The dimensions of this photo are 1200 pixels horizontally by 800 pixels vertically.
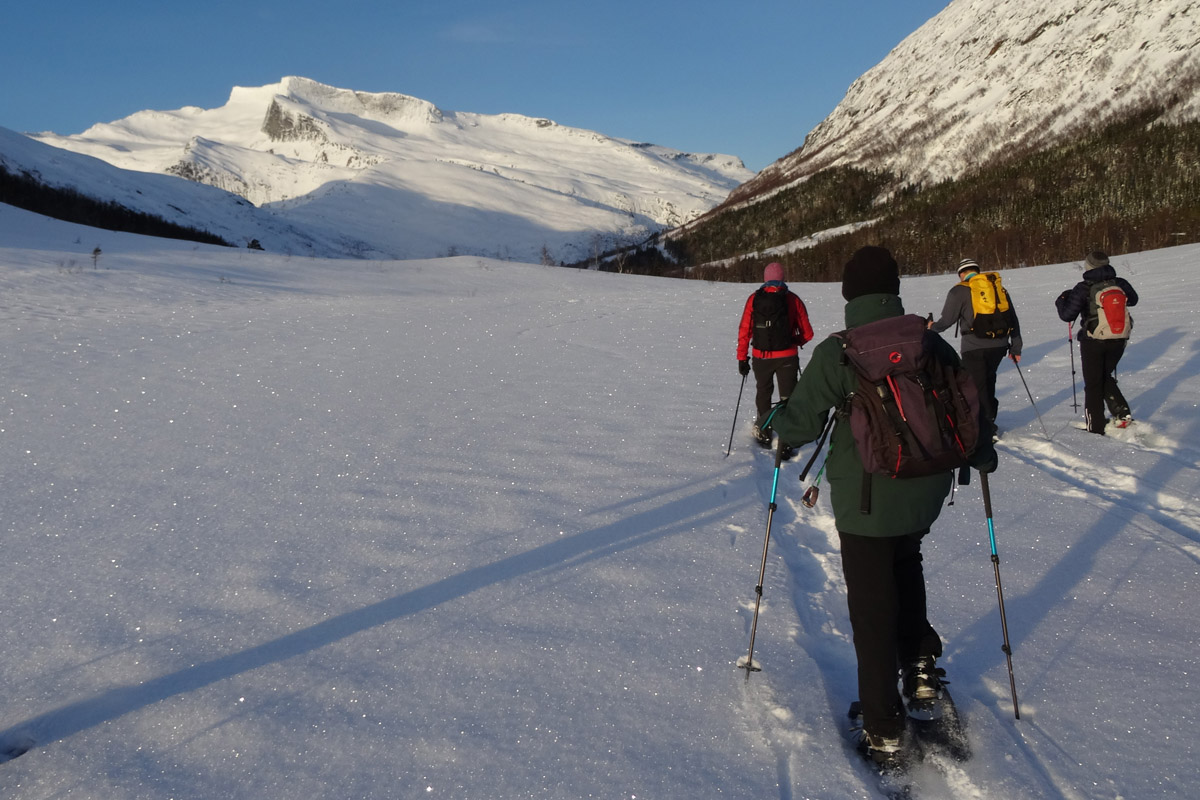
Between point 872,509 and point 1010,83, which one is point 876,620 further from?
point 1010,83

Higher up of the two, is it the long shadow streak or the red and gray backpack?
the red and gray backpack

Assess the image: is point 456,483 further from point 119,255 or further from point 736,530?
point 119,255

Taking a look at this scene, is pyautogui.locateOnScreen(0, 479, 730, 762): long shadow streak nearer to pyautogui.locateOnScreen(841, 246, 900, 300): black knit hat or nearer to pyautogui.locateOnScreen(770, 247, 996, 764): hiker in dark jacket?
pyautogui.locateOnScreen(770, 247, 996, 764): hiker in dark jacket

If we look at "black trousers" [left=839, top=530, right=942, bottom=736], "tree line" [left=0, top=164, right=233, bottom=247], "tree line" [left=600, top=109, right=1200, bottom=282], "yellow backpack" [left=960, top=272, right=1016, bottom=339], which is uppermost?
"tree line" [left=600, top=109, right=1200, bottom=282]

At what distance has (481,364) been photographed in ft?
40.3

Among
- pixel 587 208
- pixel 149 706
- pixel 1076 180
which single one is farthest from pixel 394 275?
pixel 587 208

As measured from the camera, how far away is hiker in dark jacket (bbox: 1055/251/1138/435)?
26.2 ft

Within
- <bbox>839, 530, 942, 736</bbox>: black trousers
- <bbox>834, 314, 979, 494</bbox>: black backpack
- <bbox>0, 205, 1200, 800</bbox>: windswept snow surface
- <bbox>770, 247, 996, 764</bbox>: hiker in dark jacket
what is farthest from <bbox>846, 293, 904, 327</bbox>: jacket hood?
<bbox>0, 205, 1200, 800</bbox>: windswept snow surface

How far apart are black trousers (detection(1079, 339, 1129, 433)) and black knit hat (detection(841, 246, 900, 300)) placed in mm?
6552

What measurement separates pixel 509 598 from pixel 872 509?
2353 mm

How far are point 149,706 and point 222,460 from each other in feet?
12.4

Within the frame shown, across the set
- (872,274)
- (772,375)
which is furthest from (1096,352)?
(872,274)

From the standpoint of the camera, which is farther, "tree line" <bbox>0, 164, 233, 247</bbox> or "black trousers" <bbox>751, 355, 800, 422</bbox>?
"tree line" <bbox>0, 164, 233, 247</bbox>

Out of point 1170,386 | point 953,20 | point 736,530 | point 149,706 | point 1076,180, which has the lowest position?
point 149,706
